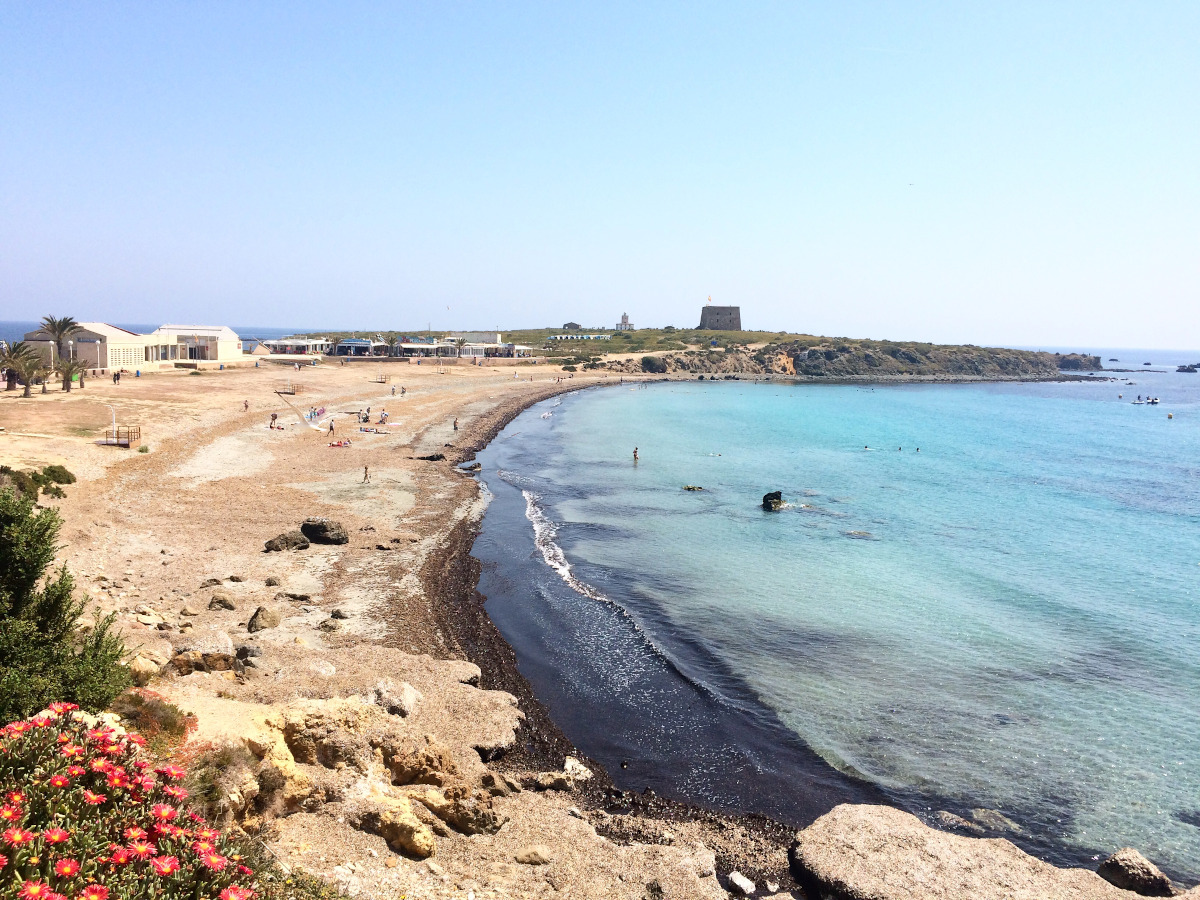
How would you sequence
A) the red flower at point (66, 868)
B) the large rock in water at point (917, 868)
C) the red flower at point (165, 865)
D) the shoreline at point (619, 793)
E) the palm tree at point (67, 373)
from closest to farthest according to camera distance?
the red flower at point (66, 868) → the red flower at point (165, 865) → the large rock in water at point (917, 868) → the shoreline at point (619, 793) → the palm tree at point (67, 373)

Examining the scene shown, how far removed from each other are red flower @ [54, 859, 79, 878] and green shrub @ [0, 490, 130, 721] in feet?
11.8

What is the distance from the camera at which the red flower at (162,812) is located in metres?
7.49

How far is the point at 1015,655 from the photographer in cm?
2303

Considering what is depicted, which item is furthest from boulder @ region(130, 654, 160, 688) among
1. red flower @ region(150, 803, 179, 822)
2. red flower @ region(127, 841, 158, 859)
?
red flower @ region(127, 841, 158, 859)

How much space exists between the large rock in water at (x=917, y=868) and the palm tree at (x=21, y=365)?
57.4 meters

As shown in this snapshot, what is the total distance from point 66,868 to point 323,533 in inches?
921

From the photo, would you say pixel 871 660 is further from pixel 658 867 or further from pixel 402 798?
pixel 402 798

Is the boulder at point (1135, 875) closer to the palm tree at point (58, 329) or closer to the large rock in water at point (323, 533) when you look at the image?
the large rock in water at point (323, 533)

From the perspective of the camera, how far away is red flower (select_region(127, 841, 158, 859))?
6.87 m

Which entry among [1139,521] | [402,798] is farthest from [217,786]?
[1139,521]

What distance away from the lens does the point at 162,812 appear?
7480mm

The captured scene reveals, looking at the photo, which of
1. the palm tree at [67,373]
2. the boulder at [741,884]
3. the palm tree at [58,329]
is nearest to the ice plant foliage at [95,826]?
the boulder at [741,884]

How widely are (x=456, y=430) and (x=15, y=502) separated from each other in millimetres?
50765

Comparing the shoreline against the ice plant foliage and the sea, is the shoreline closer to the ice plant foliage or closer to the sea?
the sea
